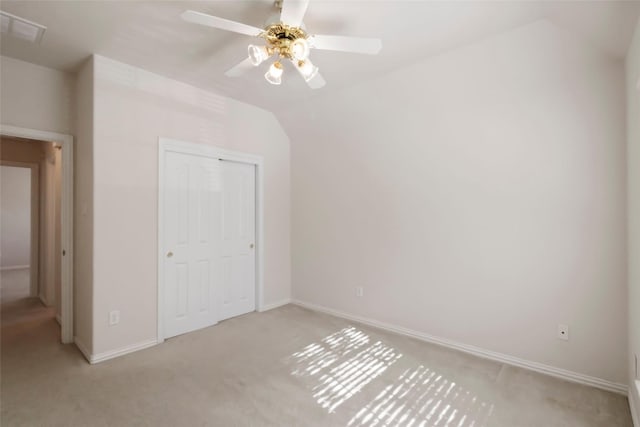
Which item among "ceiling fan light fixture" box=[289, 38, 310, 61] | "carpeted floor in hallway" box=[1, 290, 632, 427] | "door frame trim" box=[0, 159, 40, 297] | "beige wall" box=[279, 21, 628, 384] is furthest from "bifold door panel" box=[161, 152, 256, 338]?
"door frame trim" box=[0, 159, 40, 297]

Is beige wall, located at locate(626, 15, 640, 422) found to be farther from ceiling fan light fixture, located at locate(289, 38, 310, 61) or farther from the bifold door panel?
the bifold door panel

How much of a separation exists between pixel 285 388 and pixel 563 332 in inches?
84.3

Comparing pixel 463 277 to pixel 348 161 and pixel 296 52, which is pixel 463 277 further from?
pixel 296 52

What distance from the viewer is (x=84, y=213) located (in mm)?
2822

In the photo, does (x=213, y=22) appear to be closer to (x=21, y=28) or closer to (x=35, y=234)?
(x=21, y=28)

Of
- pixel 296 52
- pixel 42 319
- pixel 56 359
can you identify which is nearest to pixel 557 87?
pixel 296 52

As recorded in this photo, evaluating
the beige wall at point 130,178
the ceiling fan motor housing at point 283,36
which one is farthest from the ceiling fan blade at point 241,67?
the beige wall at point 130,178

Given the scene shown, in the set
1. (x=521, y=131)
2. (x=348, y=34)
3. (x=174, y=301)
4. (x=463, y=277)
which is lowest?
(x=174, y=301)

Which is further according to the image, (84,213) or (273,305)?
(273,305)

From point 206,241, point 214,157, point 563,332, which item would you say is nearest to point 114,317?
point 206,241

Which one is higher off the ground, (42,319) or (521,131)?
(521,131)

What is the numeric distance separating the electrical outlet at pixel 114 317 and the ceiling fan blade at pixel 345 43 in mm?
2765

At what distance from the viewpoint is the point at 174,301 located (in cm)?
319

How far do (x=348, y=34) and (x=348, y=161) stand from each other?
155cm
